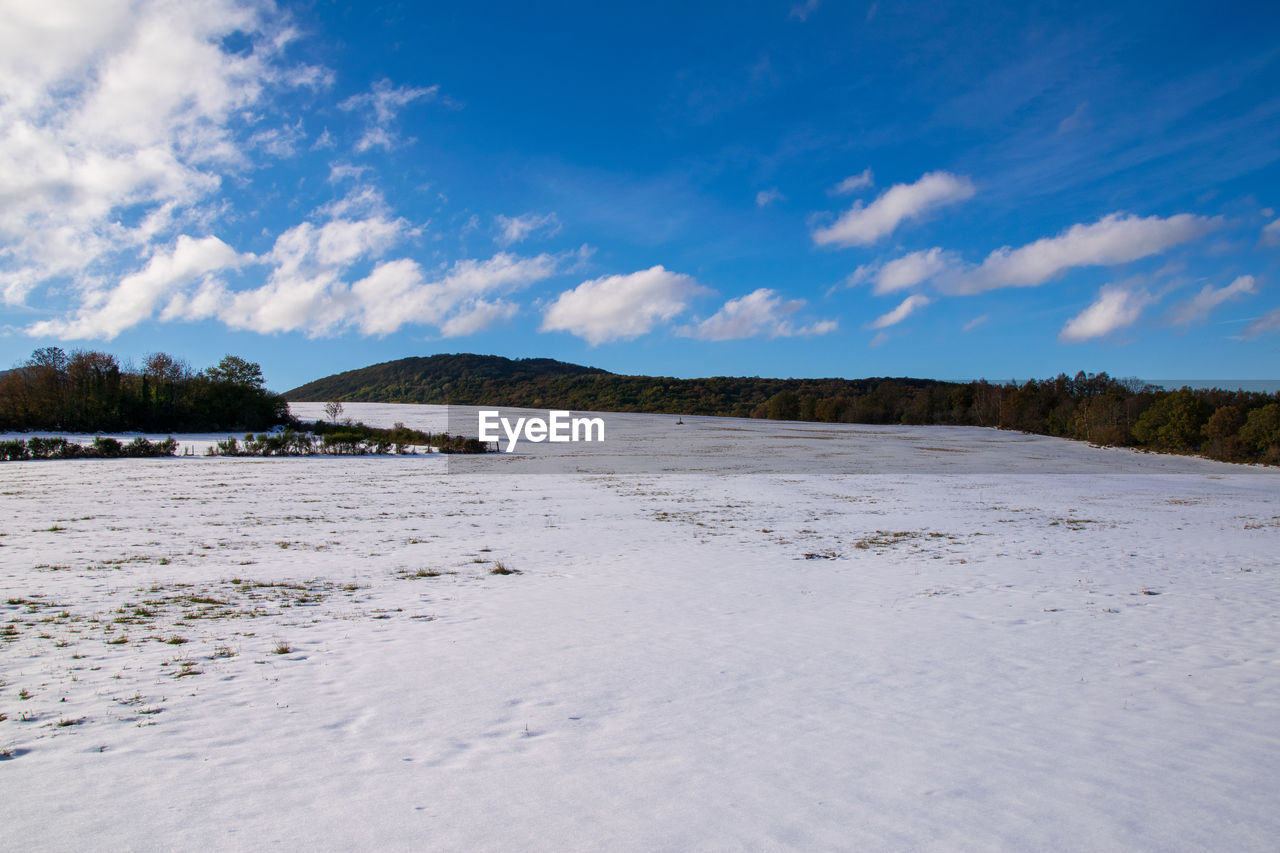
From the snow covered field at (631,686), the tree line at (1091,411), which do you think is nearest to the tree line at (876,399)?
the tree line at (1091,411)

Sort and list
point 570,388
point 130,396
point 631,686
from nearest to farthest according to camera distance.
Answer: point 631,686 → point 130,396 → point 570,388

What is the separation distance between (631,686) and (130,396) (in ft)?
220

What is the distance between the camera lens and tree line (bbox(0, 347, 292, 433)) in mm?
52812

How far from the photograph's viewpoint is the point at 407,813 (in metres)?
4.71

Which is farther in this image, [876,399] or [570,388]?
[570,388]

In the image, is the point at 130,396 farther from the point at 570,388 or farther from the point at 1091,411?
the point at 1091,411

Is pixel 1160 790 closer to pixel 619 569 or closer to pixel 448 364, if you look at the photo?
pixel 619 569

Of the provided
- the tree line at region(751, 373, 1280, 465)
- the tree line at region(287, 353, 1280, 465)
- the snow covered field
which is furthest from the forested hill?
the snow covered field

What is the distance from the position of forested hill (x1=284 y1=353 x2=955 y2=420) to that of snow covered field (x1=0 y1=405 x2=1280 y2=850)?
9846 cm

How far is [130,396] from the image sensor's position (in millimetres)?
57281

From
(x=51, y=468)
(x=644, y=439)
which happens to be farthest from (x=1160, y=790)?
(x=644, y=439)

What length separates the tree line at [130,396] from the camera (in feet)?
173

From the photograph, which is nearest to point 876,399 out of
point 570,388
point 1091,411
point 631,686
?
point 1091,411

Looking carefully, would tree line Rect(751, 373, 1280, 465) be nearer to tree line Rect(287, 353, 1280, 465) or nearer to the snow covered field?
tree line Rect(287, 353, 1280, 465)
